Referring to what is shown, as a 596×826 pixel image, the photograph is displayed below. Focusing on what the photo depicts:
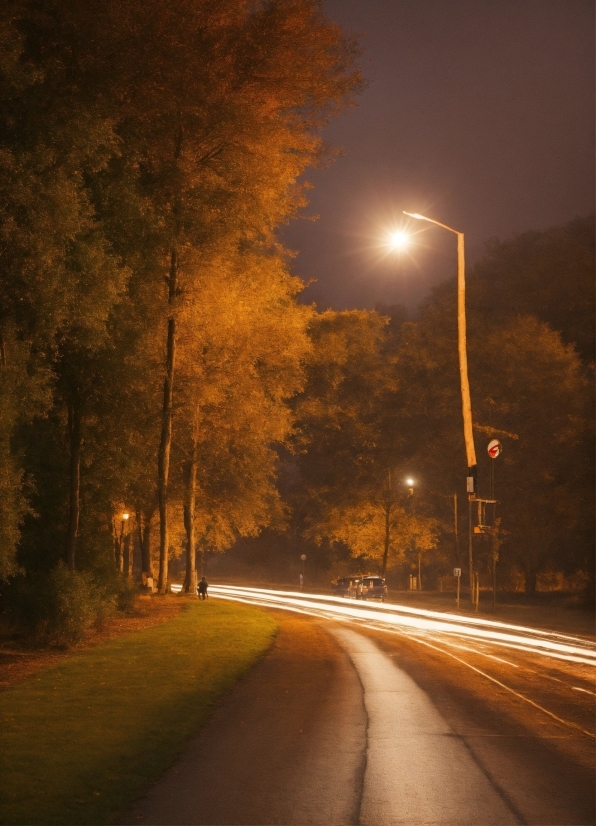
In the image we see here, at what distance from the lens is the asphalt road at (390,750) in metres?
7.89

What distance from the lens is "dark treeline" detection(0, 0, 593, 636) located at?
714 inches

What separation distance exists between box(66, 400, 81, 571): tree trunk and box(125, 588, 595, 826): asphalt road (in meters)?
6.56

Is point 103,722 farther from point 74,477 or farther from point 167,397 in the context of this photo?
point 167,397

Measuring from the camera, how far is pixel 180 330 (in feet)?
116

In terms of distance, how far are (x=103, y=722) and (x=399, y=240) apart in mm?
16143

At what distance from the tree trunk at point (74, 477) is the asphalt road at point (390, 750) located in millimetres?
6558

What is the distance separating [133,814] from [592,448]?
4206 centimetres

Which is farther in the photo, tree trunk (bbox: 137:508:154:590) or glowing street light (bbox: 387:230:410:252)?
tree trunk (bbox: 137:508:154:590)

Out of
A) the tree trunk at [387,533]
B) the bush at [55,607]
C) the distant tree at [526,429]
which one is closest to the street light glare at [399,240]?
the bush at [55,607]

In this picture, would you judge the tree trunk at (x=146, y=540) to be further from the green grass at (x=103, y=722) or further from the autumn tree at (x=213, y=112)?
the green grass at (x=103, y=722)

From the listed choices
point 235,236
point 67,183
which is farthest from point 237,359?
point 67,183

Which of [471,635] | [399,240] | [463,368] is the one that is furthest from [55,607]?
[471,635]

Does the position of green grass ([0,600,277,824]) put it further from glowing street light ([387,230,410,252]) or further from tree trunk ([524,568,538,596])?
tree trunk ([524,568,538,596])

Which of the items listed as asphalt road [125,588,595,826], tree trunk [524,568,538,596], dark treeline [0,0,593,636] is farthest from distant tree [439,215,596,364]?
asphalt road [125,588,595,826]
